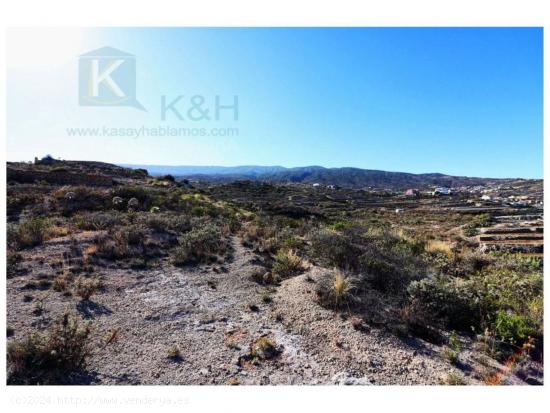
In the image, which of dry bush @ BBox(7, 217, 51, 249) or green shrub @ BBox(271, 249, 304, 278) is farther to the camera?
dry bush @ BBox(7, 217, 51, 249)

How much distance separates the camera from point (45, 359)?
359cm

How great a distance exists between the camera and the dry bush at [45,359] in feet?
11.4

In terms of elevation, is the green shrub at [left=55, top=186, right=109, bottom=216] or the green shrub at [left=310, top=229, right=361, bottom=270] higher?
the green shrub at [left=55, top=186, right=109, bottom=216]

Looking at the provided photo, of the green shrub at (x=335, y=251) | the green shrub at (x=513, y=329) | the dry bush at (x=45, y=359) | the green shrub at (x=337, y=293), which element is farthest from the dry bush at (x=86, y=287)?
the green shrub at (x=513, y=329)

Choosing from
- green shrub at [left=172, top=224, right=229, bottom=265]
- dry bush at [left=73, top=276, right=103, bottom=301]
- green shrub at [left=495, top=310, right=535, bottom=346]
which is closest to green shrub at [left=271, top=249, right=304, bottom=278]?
green shrub at [left=172, top=224, right=229, bottom=265]

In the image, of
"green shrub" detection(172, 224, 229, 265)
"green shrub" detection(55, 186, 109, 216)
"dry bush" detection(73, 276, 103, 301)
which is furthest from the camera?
"green shrub" detection(55, 186, 109, 216)

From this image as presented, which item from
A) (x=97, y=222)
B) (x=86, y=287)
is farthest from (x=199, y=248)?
(x=97, y=222)

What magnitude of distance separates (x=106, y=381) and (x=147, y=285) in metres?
3.15

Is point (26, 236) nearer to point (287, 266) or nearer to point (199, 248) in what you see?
point (199, 248)

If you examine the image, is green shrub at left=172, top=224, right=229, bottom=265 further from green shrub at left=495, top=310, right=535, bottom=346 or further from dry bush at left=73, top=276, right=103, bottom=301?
green shrub at left=495, top=310, right=535, bottom=346

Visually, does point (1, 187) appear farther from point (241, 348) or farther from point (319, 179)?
point (319, 179)

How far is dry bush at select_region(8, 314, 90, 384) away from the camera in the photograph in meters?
3.48

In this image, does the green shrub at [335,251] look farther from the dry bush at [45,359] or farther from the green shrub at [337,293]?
the dry bush at [45,359]
